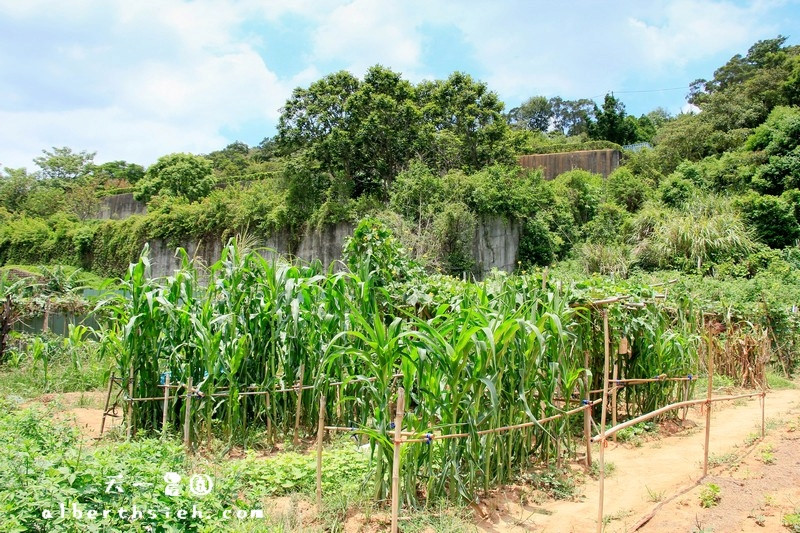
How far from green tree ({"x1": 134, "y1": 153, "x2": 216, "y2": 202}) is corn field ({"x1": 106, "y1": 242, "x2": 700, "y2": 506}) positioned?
20992mm

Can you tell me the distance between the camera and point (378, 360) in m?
3.46

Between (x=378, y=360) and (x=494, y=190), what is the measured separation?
1266 centimetres

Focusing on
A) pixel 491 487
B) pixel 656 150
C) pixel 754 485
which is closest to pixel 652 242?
pixel 656 150

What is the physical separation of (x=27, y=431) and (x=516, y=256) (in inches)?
545

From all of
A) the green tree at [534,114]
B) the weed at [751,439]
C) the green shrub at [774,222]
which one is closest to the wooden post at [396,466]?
the weed at [751,439]

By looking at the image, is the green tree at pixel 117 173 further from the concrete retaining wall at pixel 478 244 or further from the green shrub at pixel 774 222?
the green shrub at pixel 774 222

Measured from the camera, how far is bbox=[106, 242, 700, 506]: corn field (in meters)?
3.46

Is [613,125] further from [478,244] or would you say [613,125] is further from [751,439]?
[751,439]

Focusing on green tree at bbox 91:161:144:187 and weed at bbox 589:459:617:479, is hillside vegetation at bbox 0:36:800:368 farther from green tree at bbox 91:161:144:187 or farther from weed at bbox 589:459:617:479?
green tree at bbox 91:161:144:187

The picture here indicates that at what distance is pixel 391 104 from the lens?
55.0 ft

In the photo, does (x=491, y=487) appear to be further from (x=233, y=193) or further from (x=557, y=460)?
(x=233, y=193)

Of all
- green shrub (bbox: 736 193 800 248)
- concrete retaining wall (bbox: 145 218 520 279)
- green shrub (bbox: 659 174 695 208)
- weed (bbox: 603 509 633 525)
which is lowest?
weed (bbox: 603 509 633 525)

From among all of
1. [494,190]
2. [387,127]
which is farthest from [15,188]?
[494,190]

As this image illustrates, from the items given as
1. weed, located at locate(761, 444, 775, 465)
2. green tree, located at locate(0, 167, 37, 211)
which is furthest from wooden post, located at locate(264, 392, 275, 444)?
green tree, located at locate(0, 167, 37, 211)
